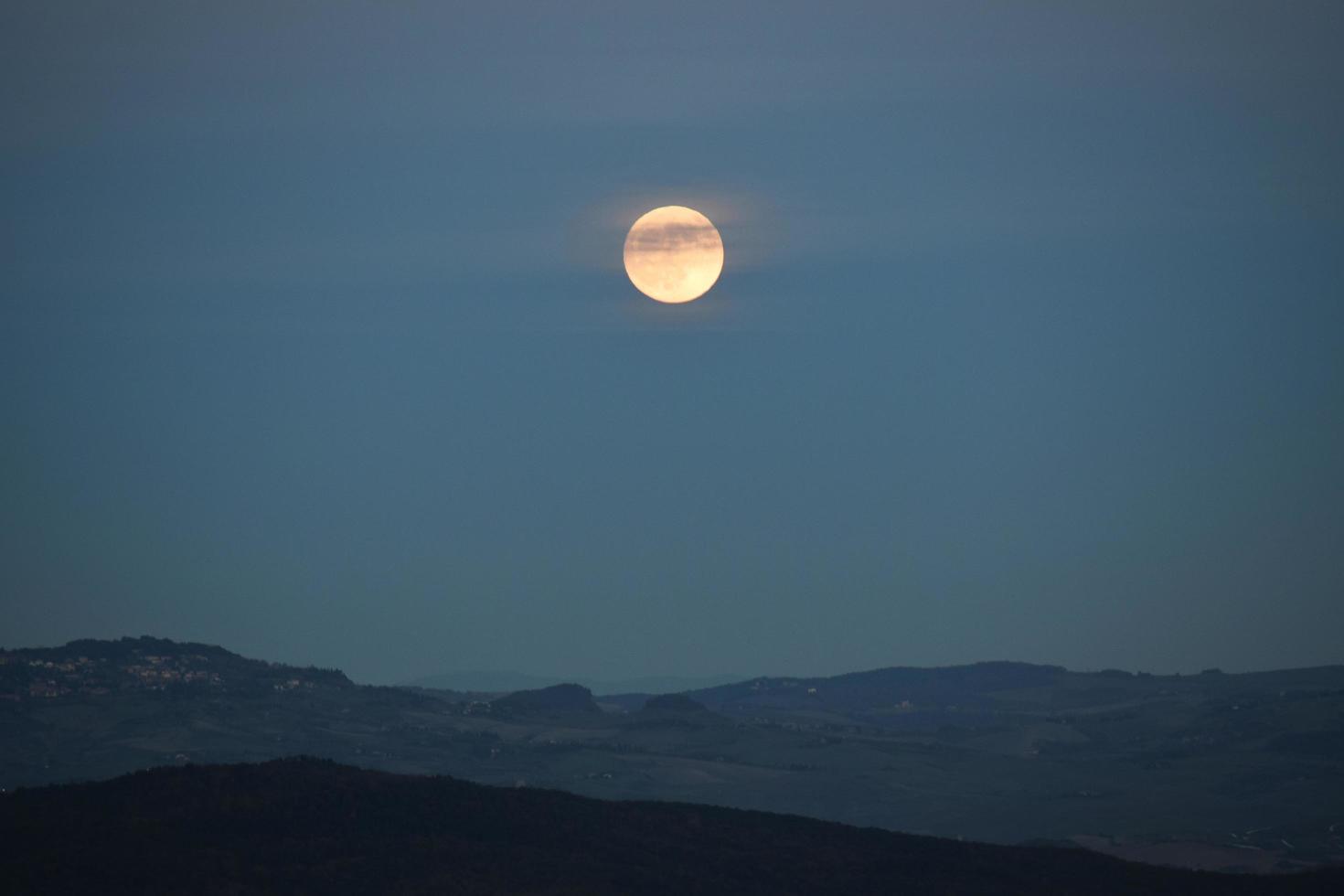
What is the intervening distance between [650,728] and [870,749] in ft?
94.0

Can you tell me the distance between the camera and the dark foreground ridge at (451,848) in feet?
187

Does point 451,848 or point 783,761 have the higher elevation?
point 783,761

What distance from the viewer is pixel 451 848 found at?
62094 mm

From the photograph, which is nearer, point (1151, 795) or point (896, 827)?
point (896, 827)

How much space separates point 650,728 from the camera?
7756 inches

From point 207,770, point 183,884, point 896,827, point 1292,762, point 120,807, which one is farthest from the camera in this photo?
point 1292,762

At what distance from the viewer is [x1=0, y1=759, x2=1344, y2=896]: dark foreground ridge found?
57.1m

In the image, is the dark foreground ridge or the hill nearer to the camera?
the dark foreground ridge

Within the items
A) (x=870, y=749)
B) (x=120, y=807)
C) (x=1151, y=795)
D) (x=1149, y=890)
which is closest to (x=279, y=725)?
(x=870, y=749)

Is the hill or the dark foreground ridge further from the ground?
the hill

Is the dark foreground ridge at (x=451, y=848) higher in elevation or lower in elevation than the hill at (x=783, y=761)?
lower

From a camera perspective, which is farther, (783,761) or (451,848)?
(783,761)

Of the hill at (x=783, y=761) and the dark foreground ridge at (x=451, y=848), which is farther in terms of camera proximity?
the hill at (x=783, y=761)

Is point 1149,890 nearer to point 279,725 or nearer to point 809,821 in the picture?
point 809,821
